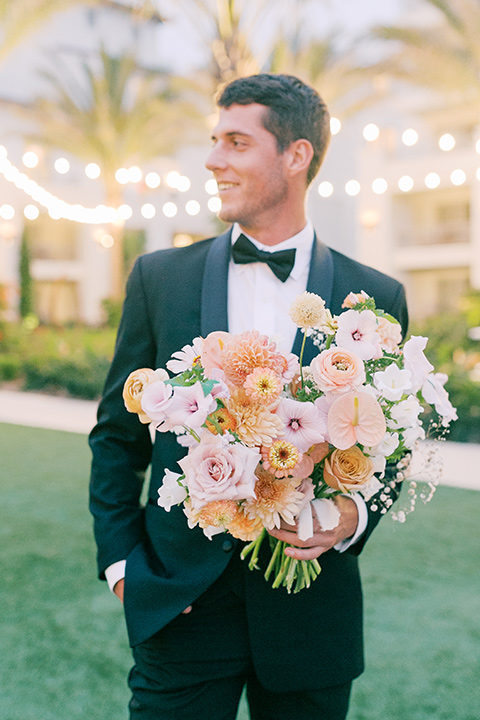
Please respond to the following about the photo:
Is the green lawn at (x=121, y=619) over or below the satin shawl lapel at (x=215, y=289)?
below

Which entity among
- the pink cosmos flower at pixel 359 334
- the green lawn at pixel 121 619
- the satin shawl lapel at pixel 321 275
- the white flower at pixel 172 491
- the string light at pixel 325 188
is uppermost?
the string light at pixel 325 188

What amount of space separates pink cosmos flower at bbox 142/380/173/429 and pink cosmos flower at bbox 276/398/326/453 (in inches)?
9.0

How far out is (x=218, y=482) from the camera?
4.79 ft

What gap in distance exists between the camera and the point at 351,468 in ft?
5.17

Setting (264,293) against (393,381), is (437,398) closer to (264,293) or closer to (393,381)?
(393,381)

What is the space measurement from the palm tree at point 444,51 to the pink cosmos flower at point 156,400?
1489cm

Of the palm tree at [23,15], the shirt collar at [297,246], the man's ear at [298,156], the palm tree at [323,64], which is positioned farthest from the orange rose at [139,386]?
the palm tree at [323,64]

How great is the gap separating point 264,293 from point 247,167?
0.36 m

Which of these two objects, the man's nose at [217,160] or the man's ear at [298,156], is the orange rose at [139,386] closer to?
the man's nose at [217,160]

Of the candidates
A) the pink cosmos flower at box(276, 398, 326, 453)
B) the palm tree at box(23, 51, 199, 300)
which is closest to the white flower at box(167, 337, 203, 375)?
the pink cosmos flower at box(276, 398, 326, 453)

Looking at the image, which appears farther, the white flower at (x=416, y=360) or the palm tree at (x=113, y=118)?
the palm tree at (x=113, y=118)

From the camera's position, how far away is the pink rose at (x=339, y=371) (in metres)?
1.52

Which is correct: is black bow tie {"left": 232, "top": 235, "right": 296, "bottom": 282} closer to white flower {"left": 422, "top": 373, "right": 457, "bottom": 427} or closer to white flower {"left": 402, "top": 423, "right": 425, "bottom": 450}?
white flower {"left": 422, "top": 373, "right": 457, "bottom": 427}

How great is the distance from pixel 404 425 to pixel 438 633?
305 cm
